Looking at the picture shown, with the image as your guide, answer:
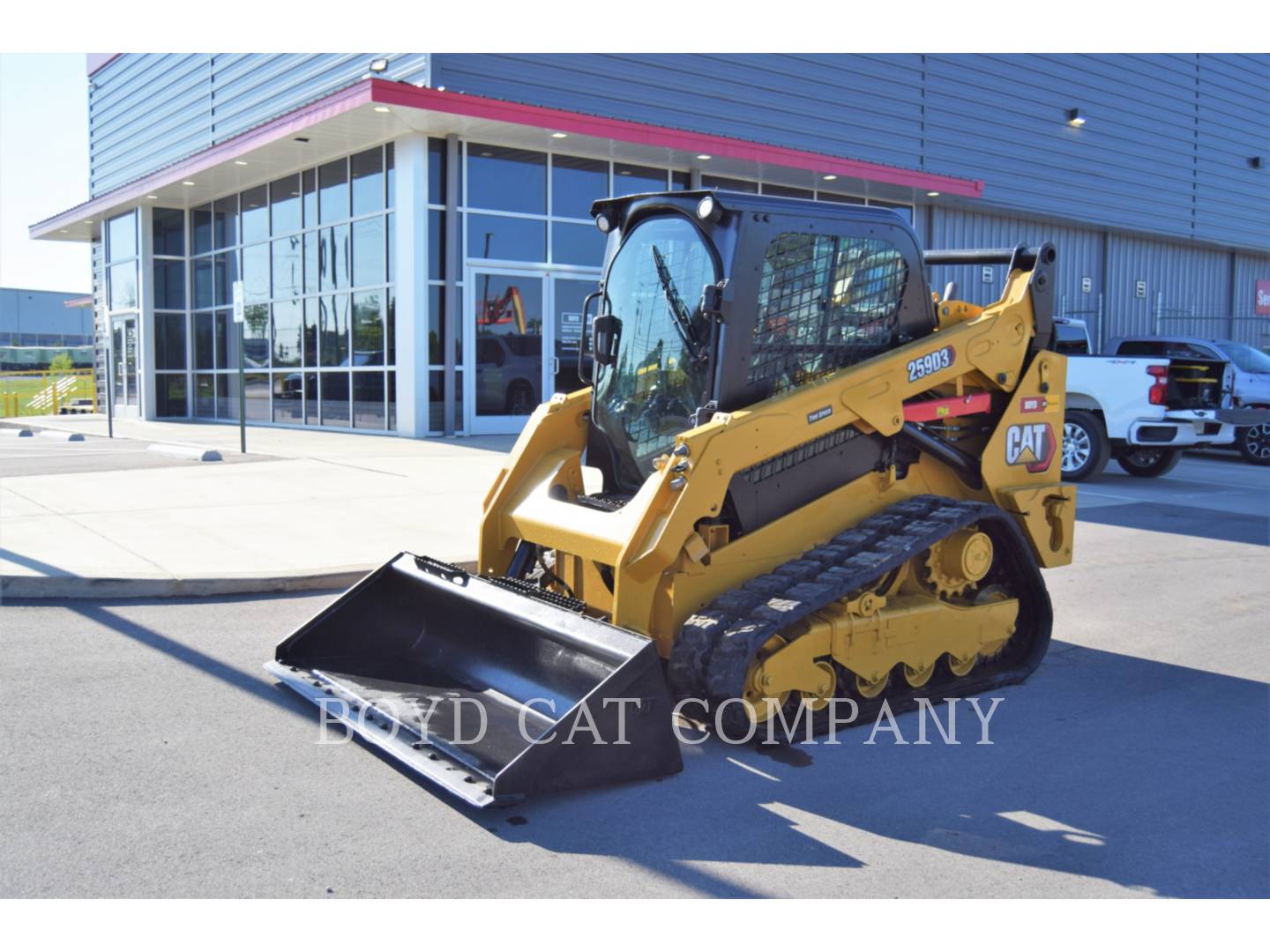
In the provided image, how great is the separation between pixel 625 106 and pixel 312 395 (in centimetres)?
806

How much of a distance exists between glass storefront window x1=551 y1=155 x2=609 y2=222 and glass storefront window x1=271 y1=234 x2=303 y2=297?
5.65 metres

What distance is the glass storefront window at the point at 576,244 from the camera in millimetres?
19594

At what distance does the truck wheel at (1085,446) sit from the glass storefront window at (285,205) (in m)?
14.8

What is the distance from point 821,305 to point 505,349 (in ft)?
46.0

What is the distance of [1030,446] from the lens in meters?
6.37

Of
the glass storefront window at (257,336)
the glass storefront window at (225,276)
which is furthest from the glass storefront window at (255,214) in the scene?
the glass storefront window at (257,336)

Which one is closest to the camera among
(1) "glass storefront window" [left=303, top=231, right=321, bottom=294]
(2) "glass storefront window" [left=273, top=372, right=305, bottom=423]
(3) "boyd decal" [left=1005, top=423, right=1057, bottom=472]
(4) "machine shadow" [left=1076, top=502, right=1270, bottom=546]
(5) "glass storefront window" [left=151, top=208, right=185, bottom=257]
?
(3) "boyd decal" [left=1005, top=423, right=1057, bottom=472]

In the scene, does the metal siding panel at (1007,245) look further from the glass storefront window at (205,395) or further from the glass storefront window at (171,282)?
the glass storefront window at (171,282)

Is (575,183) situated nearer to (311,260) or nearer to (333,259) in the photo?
(333,259)

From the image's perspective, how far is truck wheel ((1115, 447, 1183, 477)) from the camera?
1534 cm

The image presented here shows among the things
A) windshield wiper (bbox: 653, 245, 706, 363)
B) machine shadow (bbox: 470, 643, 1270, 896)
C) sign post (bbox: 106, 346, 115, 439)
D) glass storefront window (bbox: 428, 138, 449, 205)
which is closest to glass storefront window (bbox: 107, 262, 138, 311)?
sign post (bbox: 106, 346, 115, 439)

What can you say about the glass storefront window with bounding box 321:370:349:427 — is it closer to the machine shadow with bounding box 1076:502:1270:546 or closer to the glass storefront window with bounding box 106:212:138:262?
the glass storefront window with bounding box 106:212:138:262

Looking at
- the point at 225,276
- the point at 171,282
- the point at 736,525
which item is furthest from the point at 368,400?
the point at 736,525

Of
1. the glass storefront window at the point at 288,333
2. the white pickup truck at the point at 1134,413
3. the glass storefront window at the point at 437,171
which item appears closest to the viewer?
the white pickup truck at the point at 1134,413
